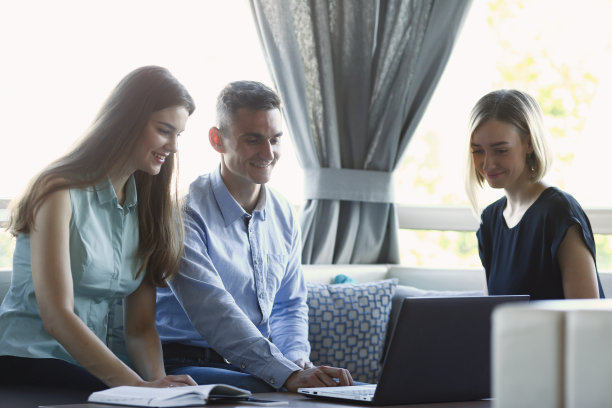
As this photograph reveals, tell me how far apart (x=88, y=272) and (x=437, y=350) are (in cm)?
100

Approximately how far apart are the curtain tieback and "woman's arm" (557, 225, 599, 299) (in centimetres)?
126

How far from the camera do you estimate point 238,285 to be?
2.34m

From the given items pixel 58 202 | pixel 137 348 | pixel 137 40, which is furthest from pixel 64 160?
pixel 137 40

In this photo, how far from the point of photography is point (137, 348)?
2125mm

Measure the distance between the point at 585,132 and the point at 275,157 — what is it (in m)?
2.00

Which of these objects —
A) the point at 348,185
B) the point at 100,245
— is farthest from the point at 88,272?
the point at 348,185

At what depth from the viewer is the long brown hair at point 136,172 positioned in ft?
6.45

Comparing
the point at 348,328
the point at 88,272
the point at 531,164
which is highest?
the point at 531,164

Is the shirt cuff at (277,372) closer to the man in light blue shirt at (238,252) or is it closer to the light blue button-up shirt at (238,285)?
the light blue button-up shirt at (238,285)

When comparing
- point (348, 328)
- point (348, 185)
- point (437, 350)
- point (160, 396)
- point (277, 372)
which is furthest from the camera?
point (348, 185)

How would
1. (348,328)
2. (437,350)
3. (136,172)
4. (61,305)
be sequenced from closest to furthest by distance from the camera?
(437,350), (61,305), (136,172), (348,328)

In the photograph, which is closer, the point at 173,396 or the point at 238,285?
the point at 173,396

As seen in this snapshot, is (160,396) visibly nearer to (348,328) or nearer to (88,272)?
(88,272)

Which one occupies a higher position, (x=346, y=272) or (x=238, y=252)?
(x=238, y=252)
